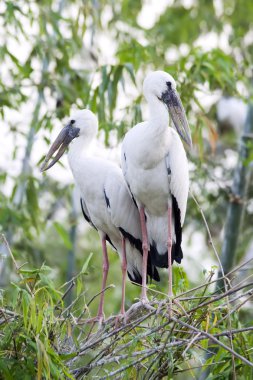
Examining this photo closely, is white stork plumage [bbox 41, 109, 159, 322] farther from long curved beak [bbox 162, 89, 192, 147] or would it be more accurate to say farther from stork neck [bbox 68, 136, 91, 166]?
long curved beak [bbox 162, 89, 192, 147]

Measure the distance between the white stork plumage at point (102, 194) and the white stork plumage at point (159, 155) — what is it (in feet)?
0.76

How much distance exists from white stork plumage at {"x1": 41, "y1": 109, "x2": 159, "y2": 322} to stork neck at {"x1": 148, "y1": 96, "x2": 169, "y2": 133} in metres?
0.58

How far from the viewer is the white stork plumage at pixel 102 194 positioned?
6859 millimetres

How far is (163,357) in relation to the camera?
534cm

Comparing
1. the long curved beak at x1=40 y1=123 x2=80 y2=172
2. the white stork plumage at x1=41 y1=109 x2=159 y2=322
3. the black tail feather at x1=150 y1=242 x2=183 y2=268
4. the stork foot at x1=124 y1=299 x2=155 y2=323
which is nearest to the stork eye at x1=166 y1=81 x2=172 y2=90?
the white stork plumage at x1=41 y1=109 x2=159 y2=322

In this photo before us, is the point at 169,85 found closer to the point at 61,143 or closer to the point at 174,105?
the point at 174,105

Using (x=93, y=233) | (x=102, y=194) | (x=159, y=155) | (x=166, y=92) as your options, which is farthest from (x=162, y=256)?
(x=93, y=233)

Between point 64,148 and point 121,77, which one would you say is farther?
point 121,77

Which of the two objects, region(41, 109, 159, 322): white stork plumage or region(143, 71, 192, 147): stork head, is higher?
region(143, 71, 192, 147): stork head

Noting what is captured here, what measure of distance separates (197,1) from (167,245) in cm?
779

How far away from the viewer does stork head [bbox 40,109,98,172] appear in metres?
7.04

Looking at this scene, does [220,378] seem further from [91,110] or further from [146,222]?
[91,110]

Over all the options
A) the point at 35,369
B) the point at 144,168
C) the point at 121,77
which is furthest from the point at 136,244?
the point at 35,369

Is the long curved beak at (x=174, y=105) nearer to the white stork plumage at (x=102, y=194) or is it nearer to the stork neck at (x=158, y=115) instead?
the stork neck at (x=158, y=115)
